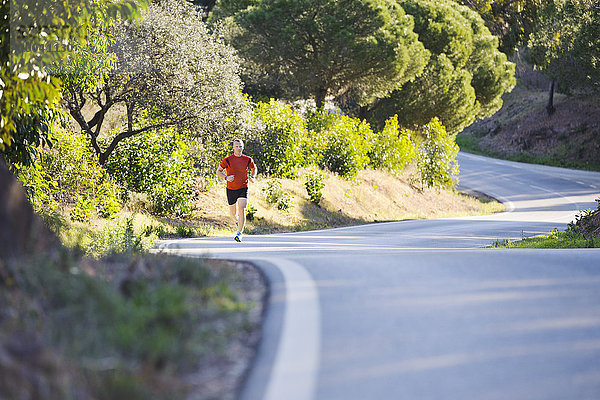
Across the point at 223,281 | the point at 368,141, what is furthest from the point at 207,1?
the point at 223,281

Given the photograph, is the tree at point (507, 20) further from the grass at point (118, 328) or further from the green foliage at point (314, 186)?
the grass at point (118, 328)

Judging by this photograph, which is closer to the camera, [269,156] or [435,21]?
[269,156]

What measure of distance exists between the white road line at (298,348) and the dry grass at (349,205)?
1289 cm

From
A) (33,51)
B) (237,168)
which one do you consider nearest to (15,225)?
(33,51)

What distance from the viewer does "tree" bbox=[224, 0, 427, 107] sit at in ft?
94.4

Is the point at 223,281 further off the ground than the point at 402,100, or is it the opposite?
the point at 402,100

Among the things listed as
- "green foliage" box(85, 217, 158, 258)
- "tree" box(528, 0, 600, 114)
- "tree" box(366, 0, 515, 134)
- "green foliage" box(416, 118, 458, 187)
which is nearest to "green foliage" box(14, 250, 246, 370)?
"green foliage" box(85, 217, 158, 258)

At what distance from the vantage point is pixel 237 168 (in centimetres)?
1262

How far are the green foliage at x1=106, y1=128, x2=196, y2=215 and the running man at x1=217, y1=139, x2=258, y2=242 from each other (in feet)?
15.2

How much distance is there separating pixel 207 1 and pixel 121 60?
90.9 ft

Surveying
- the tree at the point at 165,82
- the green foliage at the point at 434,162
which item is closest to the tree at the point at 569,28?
the green foliage at the point at 434,162

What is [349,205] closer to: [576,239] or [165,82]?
[165,82]

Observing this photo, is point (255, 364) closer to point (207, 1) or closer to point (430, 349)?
point (430, 349)

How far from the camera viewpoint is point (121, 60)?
15.6m
